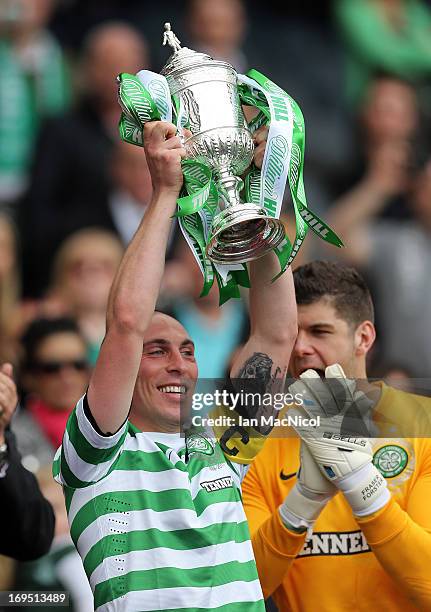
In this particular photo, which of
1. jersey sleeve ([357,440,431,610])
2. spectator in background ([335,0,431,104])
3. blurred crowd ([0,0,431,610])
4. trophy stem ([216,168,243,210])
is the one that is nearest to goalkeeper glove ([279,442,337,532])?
jersey sleeve ([357,440,431,610])

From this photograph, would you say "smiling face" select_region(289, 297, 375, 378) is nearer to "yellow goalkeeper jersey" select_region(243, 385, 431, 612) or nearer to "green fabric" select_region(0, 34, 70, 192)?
"yellow goalkeeper jersey" select_region(243, 385, 431, 612)

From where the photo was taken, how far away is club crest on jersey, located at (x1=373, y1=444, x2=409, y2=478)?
3.78 m

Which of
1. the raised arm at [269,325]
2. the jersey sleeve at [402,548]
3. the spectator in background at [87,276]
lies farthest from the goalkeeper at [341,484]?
the spectator in background at [87,276]

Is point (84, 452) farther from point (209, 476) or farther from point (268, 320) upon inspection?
point (268, 320)

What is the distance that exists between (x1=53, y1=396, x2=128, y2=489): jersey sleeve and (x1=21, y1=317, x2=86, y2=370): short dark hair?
2.32 metres

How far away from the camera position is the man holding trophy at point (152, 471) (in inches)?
127

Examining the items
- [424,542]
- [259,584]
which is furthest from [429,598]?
[259,584]

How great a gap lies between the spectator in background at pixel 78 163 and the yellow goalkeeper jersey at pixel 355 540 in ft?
11.2

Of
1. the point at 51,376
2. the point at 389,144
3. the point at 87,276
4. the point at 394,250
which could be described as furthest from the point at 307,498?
the point at 389,144

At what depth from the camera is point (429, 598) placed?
3.58 metres

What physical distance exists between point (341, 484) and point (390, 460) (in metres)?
0.30

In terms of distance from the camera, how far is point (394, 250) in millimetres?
7527

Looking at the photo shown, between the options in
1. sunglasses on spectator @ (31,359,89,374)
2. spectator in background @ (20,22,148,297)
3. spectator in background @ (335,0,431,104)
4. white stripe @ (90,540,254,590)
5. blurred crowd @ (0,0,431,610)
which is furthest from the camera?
spectator in background @ (335,0,431,104)

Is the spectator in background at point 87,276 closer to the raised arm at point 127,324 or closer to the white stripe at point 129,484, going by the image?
the white stripe at point 129,484
